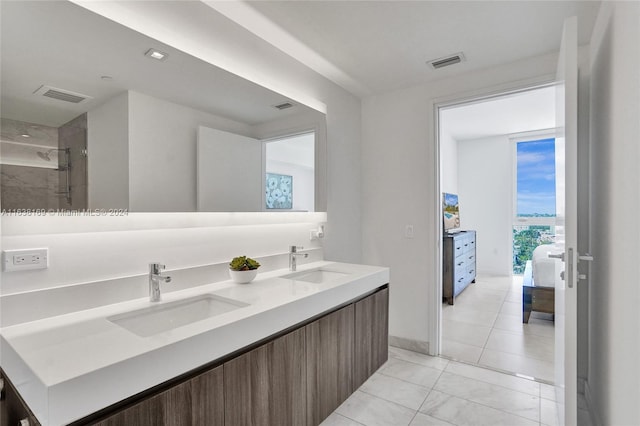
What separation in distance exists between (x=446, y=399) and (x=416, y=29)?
2414 millimetres

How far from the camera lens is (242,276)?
179cm

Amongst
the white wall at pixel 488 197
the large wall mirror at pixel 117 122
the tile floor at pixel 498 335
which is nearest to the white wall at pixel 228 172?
the large wall mirror at pixel 117 122

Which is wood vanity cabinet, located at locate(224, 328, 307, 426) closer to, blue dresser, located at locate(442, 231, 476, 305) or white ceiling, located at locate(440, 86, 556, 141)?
blue dresser, located at locate(442, 231, 476, 305)

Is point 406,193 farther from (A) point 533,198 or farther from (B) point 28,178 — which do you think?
(A) point 533,198

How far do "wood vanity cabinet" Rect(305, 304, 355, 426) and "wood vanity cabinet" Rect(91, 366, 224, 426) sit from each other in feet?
1.72

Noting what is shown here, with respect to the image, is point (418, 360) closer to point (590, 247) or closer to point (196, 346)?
point (590, 247)

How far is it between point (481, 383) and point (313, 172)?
1.99 meters

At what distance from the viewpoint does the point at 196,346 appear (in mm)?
1069

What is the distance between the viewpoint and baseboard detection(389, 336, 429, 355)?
2.92 m

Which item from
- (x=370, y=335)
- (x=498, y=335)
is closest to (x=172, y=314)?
(x=370, y=335)

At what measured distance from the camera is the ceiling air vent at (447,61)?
7.96 ft

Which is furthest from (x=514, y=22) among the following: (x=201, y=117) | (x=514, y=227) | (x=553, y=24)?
(x=514, y=227)

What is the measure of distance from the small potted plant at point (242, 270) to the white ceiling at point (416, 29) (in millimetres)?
1391

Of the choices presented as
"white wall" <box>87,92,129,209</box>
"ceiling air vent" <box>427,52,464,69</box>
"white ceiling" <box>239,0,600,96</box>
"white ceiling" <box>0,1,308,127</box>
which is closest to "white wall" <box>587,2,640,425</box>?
"white ceiling" <box>239,0,600,96</box>
